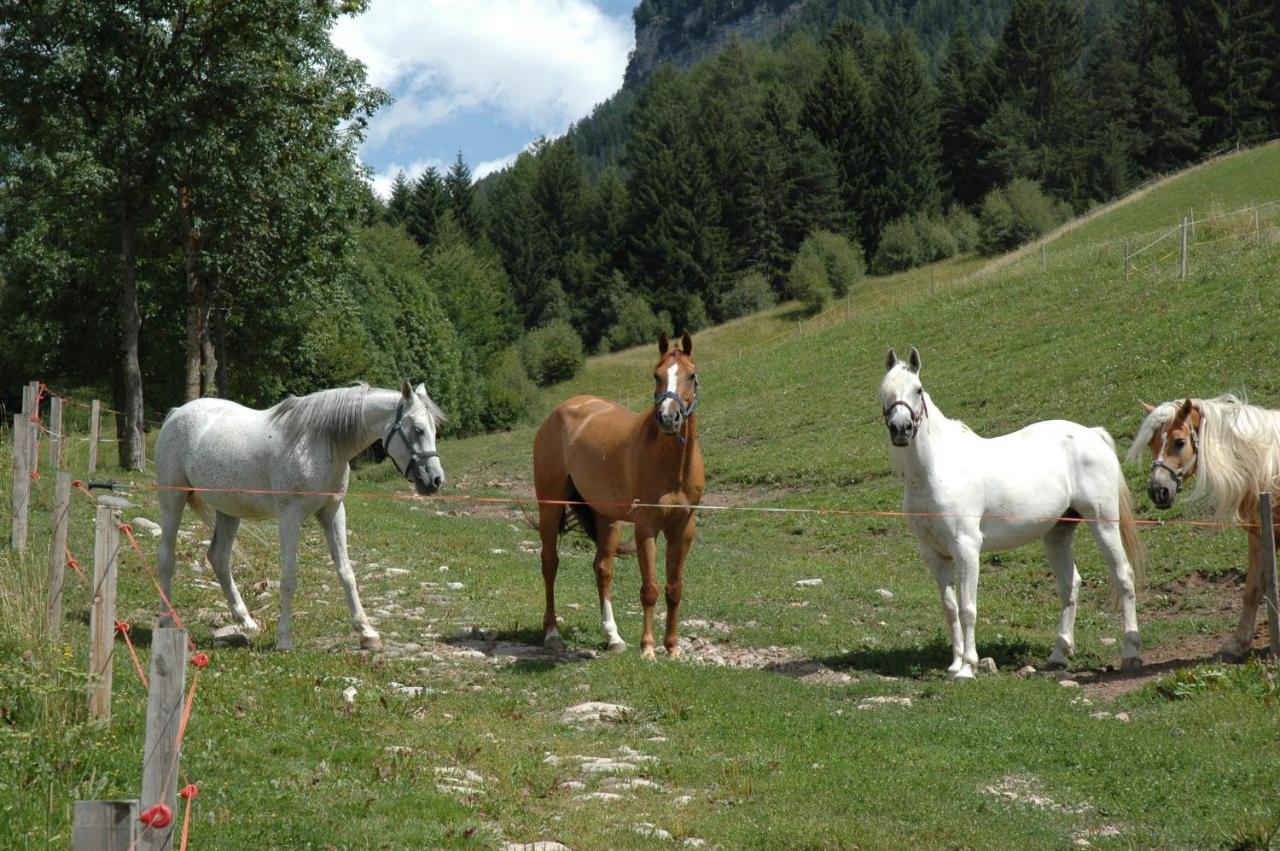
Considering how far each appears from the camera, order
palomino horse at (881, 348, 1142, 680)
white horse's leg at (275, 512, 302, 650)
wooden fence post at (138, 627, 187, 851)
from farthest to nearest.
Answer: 1. palomino horse at (881, 348, 1142, 680)
2. white horse's leg at (275, 512, 302, 650)
3. wooden fence post at (138, 627, 187, 851)

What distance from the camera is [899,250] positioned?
82.6 m

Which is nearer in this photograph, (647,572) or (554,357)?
(647,572)

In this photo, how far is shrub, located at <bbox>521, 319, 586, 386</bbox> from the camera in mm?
77438

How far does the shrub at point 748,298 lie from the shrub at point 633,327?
17.9 feet

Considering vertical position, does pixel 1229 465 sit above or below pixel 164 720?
above

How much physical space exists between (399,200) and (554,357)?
2581cm

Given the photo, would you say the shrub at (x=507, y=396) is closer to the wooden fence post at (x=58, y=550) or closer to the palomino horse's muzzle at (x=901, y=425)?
the palomino horse's muzzle at (x=901, y=425)

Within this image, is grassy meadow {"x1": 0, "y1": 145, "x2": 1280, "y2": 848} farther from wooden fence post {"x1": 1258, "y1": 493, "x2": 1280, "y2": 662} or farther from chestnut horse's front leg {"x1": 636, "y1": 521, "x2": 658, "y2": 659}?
wooden fence post {"x1": 1258, "y1": 493, "x2": 1280, "y2": 662}

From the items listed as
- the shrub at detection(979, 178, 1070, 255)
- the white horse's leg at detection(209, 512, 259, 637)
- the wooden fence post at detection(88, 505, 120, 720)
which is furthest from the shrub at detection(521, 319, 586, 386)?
the wooden fence post at detection(88, 505, 120, 720)

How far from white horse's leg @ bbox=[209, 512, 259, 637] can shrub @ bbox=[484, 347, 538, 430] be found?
56.7m

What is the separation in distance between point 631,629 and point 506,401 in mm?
58608

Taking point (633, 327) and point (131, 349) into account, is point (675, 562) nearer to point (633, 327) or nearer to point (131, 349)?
point (131, 349)

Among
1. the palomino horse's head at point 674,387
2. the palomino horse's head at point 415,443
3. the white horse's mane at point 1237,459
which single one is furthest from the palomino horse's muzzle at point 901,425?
the palomino horse's head at point 415,443

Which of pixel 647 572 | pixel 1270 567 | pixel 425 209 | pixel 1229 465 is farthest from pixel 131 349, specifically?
pixel 425 209
